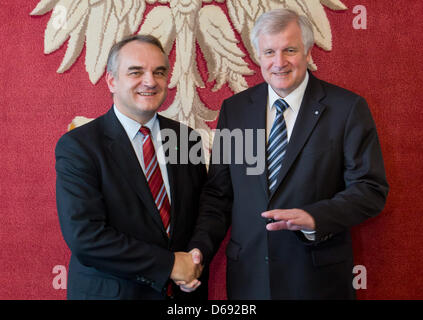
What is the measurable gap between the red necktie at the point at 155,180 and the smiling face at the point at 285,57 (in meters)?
0.56

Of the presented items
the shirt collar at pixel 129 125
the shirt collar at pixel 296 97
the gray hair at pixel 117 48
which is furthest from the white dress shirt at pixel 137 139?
the shirt collar at pixel 296 97

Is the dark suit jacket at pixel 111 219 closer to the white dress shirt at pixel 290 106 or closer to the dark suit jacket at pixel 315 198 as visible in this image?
the dark suit jacket at pixel 315 198

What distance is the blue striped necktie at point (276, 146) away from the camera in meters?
1.76

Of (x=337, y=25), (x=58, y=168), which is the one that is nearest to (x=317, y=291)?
(x=58, y=168)

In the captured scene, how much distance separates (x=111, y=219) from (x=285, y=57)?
0.92 meters

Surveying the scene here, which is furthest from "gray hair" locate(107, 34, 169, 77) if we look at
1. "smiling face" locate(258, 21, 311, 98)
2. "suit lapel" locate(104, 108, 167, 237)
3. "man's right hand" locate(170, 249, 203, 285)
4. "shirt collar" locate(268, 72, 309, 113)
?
"man's right hand" locate(170, 249, 203, 285)

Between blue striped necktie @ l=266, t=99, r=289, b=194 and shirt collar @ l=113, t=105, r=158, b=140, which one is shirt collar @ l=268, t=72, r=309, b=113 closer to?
blue striped necktie @ l=266, t=99, r=289, b=194

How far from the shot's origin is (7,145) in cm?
229

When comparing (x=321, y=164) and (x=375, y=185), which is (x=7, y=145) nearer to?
(x=321, y=164)

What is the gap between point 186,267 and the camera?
168 centimetres

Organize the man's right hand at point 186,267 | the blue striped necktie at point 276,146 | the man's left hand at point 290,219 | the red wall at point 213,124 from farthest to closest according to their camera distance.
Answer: the red wall at point 213,124 < the blue striped necktie at point 276,146 < the man's right hand at point 186,267 < the man's left hand at point 290,219

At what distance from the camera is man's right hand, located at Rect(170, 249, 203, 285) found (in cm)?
166

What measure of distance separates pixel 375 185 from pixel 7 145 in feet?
5.77

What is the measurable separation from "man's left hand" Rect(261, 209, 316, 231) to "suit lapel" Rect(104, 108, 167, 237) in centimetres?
44
